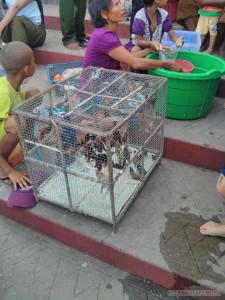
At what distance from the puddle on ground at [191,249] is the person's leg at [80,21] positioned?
10.8ft

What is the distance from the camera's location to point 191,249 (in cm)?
203

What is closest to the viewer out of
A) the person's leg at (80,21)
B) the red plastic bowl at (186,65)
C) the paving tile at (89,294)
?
the paving tile at (89,294)

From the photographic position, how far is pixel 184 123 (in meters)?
3.04

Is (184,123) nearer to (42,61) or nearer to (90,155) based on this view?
(90,155)

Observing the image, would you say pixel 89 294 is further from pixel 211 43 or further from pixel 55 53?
pixel 55 53

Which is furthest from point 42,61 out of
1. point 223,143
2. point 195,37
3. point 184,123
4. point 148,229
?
point 148,229

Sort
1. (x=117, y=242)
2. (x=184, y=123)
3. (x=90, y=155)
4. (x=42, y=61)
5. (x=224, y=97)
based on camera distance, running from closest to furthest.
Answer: (x=90, y=155) → (x=117, y=242) → (x=184, y=123) → (x=224, y=97) → (x=42, y=61)

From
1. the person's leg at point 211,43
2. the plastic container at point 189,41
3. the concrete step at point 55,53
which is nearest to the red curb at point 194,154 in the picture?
the plastic container at point 189,41

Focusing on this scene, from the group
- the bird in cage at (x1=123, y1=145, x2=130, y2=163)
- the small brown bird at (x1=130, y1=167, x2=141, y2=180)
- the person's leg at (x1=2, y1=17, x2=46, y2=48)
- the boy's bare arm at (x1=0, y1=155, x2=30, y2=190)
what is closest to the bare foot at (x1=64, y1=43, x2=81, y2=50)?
the person's leg at (x1=2, y1=17, x2=46, y2=48)

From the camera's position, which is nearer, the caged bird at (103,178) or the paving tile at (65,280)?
the caged bird at (103,178)

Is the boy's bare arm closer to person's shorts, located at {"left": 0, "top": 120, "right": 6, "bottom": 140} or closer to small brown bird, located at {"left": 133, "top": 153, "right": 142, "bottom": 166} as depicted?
person's shorts, located at {"left": 0, "top": 120, "right": 6, "bottom": 140}

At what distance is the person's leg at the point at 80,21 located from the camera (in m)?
4.43

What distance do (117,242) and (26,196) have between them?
0.84 meters

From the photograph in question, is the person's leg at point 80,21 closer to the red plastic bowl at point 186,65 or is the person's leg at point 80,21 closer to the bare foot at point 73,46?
the bare foot at point 73,46
